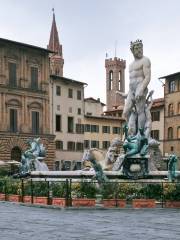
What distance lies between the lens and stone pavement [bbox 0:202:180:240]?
10.7 m

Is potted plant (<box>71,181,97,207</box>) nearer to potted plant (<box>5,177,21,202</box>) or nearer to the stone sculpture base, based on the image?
potted plant (<box>5,177,21,202</box>)

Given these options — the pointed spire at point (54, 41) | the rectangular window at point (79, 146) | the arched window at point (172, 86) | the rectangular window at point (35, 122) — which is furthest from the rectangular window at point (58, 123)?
the pointed spire at point (54, 41)

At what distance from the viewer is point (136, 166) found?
21984 mm

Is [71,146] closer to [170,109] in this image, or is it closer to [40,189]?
[170,109]

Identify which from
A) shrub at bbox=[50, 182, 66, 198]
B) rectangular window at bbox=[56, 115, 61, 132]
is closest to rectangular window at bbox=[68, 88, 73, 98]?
rectangular window at bbox=[56, 115, 61, 132]

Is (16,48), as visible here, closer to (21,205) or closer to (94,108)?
(94,108)

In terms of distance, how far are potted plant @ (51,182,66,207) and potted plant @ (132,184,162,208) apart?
7.47 ft

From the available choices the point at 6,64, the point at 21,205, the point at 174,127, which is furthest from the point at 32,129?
the point at 21,205

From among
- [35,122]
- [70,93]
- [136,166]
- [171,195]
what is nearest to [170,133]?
[70,93]

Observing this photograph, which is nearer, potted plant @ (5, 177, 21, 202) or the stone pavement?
the stone pavement

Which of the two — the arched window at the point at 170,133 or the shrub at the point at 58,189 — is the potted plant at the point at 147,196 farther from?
the arched window at the point at 170,133

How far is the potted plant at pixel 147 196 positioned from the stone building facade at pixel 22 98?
130 feet

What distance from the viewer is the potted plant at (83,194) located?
56.7ft

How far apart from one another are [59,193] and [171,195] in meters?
3.62
